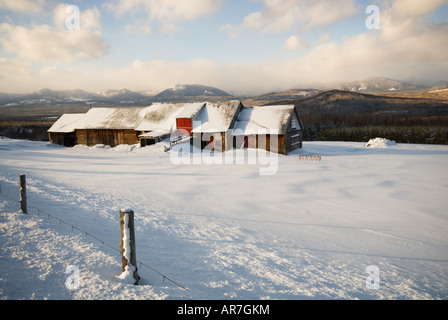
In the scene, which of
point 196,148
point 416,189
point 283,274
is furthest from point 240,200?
point 196,148

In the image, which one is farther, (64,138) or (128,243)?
(64,138)

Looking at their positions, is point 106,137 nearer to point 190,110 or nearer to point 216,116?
point 190,110

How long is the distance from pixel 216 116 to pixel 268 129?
24.8ft

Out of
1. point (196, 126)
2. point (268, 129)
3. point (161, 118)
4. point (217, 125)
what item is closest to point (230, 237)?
point (268, 129)

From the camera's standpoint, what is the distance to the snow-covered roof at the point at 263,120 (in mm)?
30094

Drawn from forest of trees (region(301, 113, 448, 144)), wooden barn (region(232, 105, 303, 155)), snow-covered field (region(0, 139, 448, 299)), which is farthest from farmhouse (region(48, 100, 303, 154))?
forest of trees (region(301, 113, 448, 144))

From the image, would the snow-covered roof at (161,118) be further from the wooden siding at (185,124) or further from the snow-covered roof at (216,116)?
the snow-covered roof at (216,116)

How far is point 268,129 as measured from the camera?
29.8m

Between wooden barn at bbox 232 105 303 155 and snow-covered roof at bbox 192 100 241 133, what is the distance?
135cm

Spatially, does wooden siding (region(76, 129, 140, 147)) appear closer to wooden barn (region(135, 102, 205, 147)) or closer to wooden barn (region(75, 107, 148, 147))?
wooden barn (region(75, 107, 148, 147))

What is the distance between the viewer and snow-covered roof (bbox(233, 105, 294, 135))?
98.7 feet

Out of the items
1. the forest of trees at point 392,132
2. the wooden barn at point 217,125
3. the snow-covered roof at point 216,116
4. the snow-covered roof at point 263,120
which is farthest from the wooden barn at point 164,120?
the forest of trees at point 392,132

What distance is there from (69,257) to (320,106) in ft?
457

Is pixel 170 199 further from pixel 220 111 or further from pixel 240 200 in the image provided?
pixel 220 111
